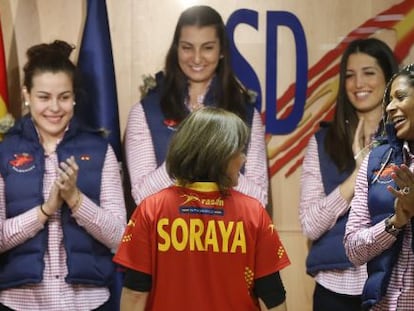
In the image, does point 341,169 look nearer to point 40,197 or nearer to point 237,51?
point 237,51

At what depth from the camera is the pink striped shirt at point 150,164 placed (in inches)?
129

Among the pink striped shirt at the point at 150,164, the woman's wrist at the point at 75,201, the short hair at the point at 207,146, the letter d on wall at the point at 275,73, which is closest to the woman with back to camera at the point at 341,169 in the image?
the pink striped shirt at the point at 150,164

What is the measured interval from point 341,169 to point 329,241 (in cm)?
32

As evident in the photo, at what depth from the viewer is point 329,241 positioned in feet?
10.5

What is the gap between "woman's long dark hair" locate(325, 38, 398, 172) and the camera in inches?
130

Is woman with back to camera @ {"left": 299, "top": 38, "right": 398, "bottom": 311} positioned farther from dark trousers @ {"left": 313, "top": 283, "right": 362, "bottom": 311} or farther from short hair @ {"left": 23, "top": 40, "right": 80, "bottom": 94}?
short hair @ {"left": 23, "top": 40, "right": 80, "bottom": 94}

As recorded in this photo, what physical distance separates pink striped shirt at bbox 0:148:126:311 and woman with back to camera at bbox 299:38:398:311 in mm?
862

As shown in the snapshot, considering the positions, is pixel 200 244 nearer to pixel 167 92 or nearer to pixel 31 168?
Answer: pixel 31 168

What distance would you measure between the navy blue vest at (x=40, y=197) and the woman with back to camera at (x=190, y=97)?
0.27m

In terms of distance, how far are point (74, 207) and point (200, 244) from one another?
37.0 inches

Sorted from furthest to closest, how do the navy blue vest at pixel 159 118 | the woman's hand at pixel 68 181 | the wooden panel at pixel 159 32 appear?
the wooden panel at pixel 159 32 < the navy blue vest at pixel 159 118 < the woman's hand at pixel 68 181

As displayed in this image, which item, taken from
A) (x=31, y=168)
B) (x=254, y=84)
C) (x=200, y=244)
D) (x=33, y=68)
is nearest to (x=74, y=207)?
(x=31, y=168)

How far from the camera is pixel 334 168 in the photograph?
3291 millimetres

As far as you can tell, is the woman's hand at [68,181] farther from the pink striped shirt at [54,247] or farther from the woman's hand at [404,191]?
the woman's hand at [404,191]
